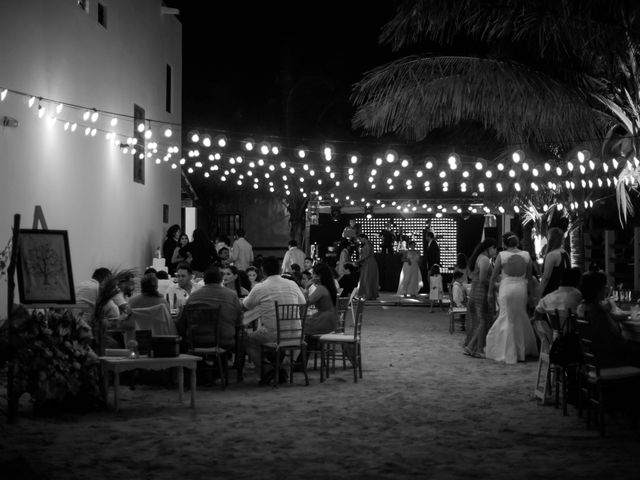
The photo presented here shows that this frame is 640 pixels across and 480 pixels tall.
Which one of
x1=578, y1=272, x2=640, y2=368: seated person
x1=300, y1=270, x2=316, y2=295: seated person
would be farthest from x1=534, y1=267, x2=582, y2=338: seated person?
x1=300, y1=270, x2=316, y2=295: seated person

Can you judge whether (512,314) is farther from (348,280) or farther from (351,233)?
(351,233)

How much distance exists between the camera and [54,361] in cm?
870

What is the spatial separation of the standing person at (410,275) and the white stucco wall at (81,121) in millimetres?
7666

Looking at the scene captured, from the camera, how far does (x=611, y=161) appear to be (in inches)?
697

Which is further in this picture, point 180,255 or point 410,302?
point 410,302

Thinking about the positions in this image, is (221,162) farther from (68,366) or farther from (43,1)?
(68,366)

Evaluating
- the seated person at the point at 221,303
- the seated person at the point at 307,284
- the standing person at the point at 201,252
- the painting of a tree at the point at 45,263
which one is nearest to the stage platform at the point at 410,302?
the standing person at the point at 201,252

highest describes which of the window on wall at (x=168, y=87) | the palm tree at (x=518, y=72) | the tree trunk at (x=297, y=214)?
the window on wall at (x=168, y=87)

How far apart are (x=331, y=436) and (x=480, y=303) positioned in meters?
6.59

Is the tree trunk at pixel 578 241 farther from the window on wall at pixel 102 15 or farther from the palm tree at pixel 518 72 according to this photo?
the window on wall at pixel 102 15

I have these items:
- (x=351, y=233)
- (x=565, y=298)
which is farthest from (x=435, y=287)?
(x=565, y=298)

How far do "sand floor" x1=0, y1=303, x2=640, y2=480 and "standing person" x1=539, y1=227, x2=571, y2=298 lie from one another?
1.68 meters

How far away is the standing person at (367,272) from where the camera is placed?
83.3ft

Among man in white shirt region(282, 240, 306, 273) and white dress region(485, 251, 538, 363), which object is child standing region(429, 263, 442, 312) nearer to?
man in white shirt region(282, 240, 306, 273)
